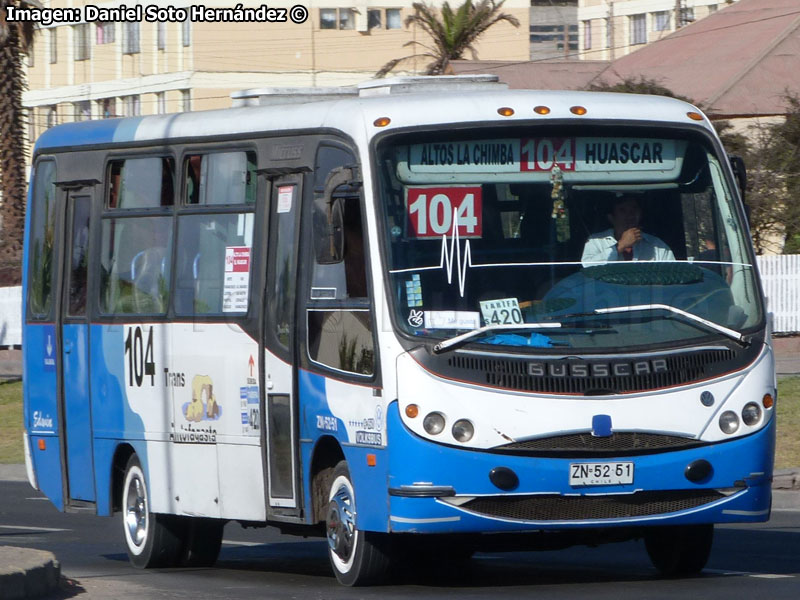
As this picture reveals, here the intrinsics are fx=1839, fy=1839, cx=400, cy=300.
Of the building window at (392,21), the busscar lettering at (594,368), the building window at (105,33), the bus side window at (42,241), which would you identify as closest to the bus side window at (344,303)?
the busscar lettering at (594,368)

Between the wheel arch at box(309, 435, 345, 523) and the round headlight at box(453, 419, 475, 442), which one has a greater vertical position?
the round headlight at box(453, 419, 475, 442)

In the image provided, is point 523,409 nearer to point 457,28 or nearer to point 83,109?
point 457,28

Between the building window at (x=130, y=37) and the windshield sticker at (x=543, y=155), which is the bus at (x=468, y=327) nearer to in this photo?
the windshield sticker at (x=543, y=155)

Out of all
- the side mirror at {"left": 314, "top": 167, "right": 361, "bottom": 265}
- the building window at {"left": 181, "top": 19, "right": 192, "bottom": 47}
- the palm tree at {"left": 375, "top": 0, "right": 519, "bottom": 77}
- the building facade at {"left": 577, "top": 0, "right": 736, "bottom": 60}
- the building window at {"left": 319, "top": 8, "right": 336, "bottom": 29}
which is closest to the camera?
the side mirror at {"left": 314, "top": 167, "right": 361, "bottom": 265}

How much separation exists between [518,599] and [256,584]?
209cm

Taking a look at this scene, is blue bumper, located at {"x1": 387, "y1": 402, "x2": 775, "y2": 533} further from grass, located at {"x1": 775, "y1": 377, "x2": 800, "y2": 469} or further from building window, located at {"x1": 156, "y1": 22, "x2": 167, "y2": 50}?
building window, located at {"x1": 156, "y1": 22, "x2": 167, "y2": 50}

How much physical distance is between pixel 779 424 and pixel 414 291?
9662 millimetres

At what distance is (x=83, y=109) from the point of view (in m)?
72.6

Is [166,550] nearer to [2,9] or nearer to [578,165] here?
[578,165]

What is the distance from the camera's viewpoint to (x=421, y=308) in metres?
9.47

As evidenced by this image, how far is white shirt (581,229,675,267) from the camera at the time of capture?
9.75 m

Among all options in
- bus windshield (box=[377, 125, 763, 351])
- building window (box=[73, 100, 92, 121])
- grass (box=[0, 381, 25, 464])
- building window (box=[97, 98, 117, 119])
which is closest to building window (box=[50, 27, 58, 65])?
building window (box=[73, 100, 92, 121])

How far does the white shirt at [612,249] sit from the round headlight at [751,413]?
913 mm

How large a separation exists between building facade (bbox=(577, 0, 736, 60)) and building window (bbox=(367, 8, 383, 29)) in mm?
11924
